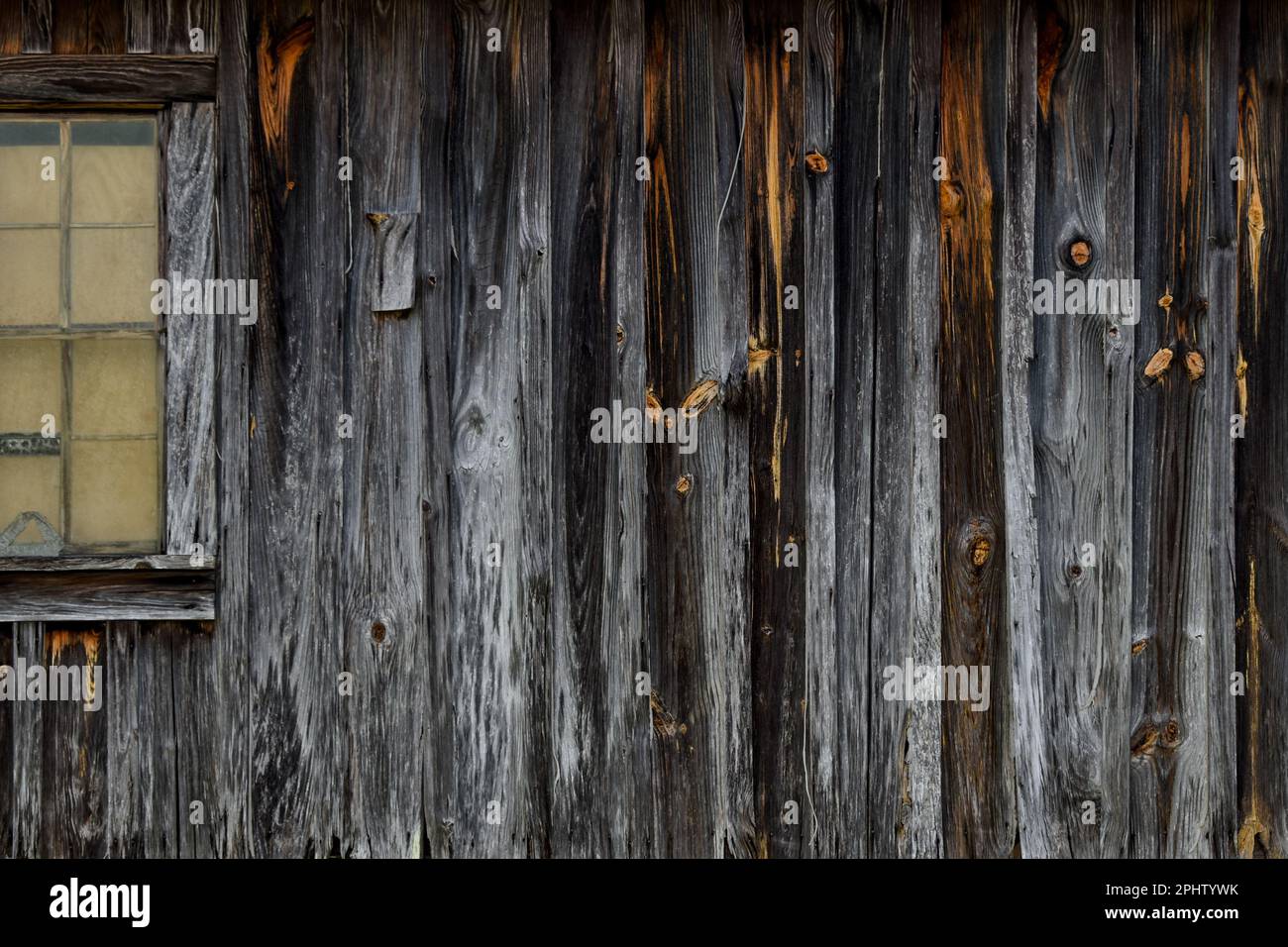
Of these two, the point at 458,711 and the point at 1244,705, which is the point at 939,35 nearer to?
the point at 1244,705

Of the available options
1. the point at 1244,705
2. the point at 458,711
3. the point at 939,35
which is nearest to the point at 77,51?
the point at 458,711

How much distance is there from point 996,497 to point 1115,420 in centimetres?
41

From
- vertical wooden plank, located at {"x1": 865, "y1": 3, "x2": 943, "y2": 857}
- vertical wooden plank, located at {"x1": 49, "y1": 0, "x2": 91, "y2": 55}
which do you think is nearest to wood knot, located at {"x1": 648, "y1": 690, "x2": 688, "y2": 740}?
vertical wooden plank, located at {"x1": 865, "y1": 3, "x2": 943, "y2": 857}

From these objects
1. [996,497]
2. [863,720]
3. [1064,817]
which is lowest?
[1064,817]

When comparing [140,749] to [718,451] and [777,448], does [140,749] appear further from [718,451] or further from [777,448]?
[777,448]

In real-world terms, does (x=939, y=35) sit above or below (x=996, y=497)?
above

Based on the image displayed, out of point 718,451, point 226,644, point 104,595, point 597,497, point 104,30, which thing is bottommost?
point 226,644

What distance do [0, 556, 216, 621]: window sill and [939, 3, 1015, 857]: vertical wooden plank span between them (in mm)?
2164

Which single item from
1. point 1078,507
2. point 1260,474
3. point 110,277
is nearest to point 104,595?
point 110,277

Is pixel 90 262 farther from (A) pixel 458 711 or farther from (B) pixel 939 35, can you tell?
(B) pixel 939 35

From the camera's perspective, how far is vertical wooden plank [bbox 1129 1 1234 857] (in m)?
2.95

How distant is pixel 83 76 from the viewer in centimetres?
292

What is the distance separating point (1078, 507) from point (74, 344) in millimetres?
2969

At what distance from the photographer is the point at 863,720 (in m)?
2.93
